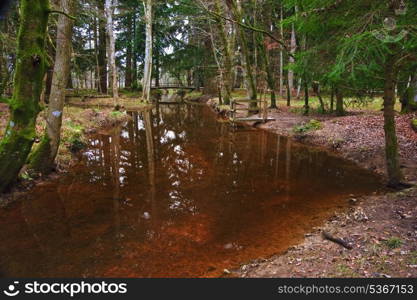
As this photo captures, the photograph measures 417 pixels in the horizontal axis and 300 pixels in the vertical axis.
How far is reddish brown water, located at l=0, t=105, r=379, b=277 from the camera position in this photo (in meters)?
4.17

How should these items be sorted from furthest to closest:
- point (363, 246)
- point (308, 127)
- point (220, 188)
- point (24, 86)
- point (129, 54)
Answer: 1. point (129, 54)
2. point (308, 127)
3. point (220, 188)
4. point (24, 86)
5. point (363, 246)

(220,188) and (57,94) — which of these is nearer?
(220,188)

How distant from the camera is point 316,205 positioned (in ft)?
19.9

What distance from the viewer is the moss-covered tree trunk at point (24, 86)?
229 inches

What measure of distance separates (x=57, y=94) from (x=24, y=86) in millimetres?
1496

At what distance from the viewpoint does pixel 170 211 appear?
5.78m

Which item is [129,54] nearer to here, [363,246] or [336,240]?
[336,240]

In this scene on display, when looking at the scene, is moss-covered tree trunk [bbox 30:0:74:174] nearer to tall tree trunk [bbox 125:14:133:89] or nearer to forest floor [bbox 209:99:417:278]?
forest floor [bbox 209:99:417:278]

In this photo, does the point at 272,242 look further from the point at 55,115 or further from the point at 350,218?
the point at 55,115

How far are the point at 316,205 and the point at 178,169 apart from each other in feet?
13.4

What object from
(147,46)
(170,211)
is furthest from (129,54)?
(170,211)

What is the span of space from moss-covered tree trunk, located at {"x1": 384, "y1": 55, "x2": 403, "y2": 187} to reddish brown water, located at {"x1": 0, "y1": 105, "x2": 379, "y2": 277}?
2.03 ft

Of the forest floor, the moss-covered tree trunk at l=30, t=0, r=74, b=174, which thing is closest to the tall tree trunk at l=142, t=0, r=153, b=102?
the moss-covered tree trunk at l=30, t=0, r=74, b=174

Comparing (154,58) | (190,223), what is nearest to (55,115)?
(190,223)
